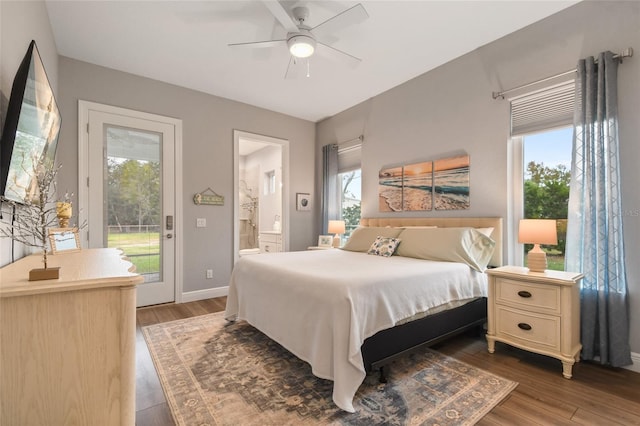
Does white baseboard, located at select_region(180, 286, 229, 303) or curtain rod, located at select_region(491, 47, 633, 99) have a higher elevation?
curtain rod, located at select_region(491, 47, 633, 99)

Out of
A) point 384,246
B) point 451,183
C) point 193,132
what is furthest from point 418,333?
point 193,132

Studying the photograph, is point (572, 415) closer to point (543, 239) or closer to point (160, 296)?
point (543, 239)

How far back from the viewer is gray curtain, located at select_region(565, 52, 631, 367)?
2.11 meters

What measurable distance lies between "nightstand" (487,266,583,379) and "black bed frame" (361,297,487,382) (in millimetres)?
200

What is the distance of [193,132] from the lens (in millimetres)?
3992

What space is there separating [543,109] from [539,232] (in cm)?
121

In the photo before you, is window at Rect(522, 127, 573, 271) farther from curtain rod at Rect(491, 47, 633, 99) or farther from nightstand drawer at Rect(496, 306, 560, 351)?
nightstand drawer at Rect(496, 306, 560, 351)

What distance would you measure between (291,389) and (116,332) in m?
1.21

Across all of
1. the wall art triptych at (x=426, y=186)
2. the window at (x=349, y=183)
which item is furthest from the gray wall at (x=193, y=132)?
the wall art triptych at (x=426, y=186)

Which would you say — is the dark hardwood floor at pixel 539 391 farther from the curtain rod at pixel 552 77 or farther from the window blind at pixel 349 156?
the window blind at pixel 349 156

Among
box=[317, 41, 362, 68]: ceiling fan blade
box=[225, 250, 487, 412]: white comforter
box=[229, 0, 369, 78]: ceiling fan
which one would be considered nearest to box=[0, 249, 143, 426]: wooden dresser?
box=[225, 250, 487, 412]: white comforter

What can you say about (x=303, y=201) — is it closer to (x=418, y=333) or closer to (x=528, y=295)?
(x=418, y=333)

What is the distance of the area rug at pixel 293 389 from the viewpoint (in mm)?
1630

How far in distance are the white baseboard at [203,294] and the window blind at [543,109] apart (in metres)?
4.00
